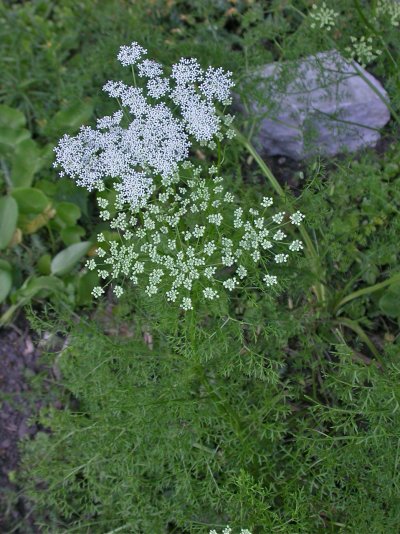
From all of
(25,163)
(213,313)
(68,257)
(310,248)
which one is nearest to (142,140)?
(213,313)

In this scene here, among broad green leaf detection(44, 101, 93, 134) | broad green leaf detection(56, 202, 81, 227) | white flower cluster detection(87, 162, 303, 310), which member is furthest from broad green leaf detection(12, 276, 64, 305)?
white flower cluster detection(87, 162, 303, 310)

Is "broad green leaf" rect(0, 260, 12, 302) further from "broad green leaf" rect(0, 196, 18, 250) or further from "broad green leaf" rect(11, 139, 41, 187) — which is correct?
"broad green leaf" rect(11, 139, 41, 187)

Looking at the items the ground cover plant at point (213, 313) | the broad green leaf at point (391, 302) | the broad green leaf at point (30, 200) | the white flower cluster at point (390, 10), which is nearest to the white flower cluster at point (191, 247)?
the ground cover plant at point (213, 313)

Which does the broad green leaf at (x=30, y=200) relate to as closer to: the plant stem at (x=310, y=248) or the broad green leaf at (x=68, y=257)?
the broad green leaf at (x=68, y=257)

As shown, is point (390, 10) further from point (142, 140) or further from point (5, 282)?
point (5, 282)

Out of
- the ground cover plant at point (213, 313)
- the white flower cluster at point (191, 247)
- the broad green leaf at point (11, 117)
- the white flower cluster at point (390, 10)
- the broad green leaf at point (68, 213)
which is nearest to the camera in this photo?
the white flower cluster at point (191, 247)

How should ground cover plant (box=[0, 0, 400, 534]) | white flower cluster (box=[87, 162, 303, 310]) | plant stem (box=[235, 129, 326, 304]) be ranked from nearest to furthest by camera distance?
white flower cluster (box=[87, 162, 303, 310])
ground cover plant (box=[0, 0, 400, 534])
plant stem (box=[235, 129, 326, 304])
